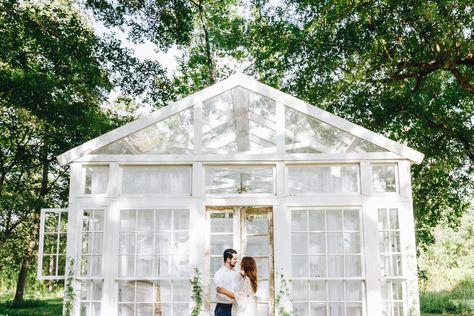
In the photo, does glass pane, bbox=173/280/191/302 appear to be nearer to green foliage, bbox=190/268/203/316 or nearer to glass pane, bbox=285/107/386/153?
green foliage, bbox=190/268/203/316

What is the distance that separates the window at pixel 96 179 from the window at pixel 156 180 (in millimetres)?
277

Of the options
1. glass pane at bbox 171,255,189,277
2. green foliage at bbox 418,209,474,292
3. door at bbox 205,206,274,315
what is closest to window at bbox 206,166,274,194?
door at bbox 205,206,274,315

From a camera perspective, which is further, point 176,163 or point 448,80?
point 448,80

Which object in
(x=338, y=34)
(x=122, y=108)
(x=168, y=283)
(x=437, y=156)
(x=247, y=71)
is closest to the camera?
(x=168, y=283)

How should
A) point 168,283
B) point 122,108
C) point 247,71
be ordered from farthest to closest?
1. point 122,108
2. point 247,71
3. point 168,283

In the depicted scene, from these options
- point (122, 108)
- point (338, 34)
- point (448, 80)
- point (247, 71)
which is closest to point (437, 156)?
point (448, 80)

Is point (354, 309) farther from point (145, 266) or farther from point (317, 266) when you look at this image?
point (145, 266)

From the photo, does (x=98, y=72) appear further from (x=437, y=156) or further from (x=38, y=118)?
(x=437, y=156)

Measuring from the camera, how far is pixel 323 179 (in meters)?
7.31

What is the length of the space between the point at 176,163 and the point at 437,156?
26.3 ft

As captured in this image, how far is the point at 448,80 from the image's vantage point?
13.1 m

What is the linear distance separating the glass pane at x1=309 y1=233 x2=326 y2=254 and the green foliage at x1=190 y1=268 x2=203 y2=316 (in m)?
1.61

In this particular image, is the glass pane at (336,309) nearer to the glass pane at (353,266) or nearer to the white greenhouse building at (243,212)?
the white greenhouse building at (243,212)

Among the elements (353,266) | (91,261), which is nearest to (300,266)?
(353,266)
